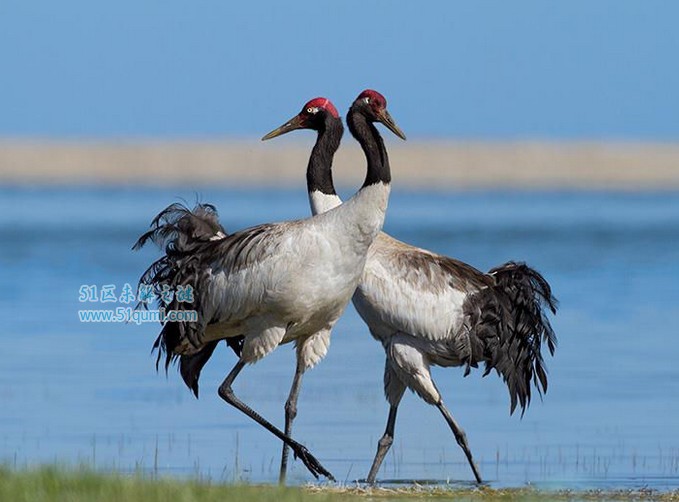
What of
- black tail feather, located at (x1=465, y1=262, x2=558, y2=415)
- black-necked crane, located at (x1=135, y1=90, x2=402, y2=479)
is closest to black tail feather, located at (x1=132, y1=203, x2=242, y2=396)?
black-necked crane, located at (x1=135, y1=90, x2=402, y2=479)

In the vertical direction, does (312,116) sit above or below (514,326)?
above

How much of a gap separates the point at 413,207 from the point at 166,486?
46.8m

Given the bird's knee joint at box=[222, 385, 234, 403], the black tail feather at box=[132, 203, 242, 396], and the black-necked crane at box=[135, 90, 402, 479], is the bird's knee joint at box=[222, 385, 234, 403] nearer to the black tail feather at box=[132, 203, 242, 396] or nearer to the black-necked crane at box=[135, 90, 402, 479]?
the black-necked crane at box=[135, 90, 402, 479]

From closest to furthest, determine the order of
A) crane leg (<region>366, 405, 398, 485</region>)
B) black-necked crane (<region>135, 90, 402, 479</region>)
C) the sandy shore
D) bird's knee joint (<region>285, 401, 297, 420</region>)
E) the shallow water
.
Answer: black-necked crane (<region>135, 90, 402, 479</region>)
bird's knee joint (<region>285, 401, 297, 420</region>)
crane leg (<region>366, 405, 398, 485</region>)
the shallow water
the sandy shore

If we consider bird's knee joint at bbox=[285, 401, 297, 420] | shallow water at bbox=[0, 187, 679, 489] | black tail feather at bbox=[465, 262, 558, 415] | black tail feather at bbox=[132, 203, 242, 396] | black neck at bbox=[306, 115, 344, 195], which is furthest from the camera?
shallow water at bbox=[0, 187, 679, 489]

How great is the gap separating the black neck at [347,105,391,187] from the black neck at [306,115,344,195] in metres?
0.50

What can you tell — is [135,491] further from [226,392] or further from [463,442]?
[463,442]

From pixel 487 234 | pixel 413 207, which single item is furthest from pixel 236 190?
pixel 487 234

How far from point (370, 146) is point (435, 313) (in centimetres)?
118

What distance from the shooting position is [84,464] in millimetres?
9148

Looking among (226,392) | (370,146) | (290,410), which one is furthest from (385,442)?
(370,146)

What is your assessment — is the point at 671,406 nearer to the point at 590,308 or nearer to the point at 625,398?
the point at 625,398

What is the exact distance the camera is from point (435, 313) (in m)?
10.8

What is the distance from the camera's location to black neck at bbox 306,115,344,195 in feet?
36.5
